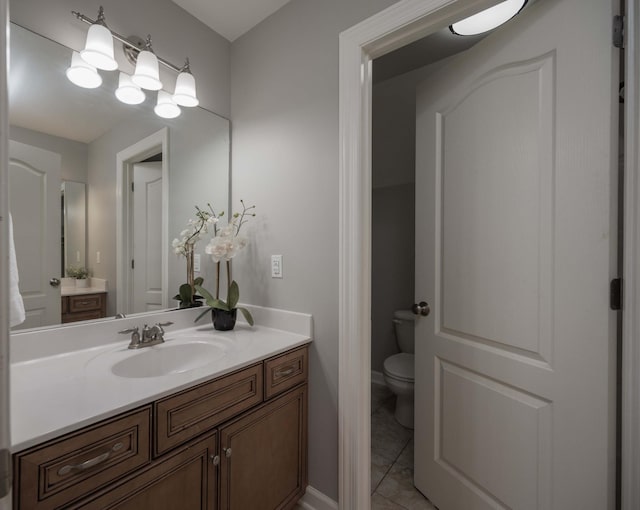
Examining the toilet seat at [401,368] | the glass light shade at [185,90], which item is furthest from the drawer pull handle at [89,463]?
the toilet seat at [401,368]

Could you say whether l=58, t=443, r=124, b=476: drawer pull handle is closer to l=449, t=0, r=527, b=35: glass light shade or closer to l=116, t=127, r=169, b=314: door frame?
l=116, t=127, r=169, b=314: door frame

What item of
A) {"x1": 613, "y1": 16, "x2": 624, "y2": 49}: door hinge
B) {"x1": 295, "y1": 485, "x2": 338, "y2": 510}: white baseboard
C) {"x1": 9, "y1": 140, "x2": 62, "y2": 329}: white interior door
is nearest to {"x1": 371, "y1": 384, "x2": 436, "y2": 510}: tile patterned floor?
{"x1": 295, "y1": 485, "x2": 338, "y2": 510}: white baseboard

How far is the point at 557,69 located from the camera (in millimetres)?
957

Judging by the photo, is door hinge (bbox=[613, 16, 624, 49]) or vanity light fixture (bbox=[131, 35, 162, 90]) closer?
door hinge (bbox=[613, 16, 624, 49])

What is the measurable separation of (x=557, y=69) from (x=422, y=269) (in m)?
0.88

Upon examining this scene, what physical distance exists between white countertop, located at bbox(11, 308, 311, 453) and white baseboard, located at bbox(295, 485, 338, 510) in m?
0.69

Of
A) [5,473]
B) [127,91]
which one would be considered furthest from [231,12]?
[5,473]

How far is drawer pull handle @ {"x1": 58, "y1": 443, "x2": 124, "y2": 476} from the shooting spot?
2.09ft

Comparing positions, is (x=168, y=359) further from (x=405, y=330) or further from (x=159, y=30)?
A: (x=405, y=330)

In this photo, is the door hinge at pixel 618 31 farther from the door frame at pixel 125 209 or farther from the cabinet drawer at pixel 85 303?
the cabinet drawer at pixel 85 303

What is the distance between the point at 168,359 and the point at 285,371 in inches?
19.3

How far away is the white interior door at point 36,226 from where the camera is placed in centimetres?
100

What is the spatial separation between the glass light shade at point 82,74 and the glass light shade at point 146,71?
0.14m

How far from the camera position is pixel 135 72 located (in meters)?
1.25
